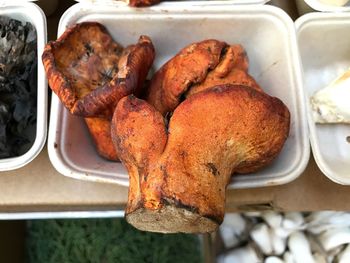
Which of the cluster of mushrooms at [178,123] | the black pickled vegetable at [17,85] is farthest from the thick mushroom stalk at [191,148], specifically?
the black pickled vegetable at [17,85]

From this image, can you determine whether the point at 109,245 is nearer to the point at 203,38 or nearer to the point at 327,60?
the point at 203,38

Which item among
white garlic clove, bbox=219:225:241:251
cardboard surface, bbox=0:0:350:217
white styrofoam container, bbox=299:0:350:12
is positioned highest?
white styrofoam container, bbox=299:0:350:12

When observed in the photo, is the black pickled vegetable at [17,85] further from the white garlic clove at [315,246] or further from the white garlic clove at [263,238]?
the white garlic clove at [315,246]

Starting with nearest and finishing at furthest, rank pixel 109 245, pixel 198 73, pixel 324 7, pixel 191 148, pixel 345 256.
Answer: pixel 191 148, pixel 198 73, pixel 324 7, pixel 345 256, pixel 109 245

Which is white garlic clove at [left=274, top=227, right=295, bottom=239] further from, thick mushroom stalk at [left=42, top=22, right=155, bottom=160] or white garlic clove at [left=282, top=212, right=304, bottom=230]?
thick mushroom stalk at [left=42, top=22, right=155, bottom=160]

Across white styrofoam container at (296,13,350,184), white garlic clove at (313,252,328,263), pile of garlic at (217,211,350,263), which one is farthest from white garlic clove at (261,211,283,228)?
white styrofoam container at (296,13,350,184)

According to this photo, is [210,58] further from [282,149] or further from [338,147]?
[338,147]

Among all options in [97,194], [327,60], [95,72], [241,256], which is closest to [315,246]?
[241,256]

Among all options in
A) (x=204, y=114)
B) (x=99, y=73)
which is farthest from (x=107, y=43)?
(x=204, y=114)
